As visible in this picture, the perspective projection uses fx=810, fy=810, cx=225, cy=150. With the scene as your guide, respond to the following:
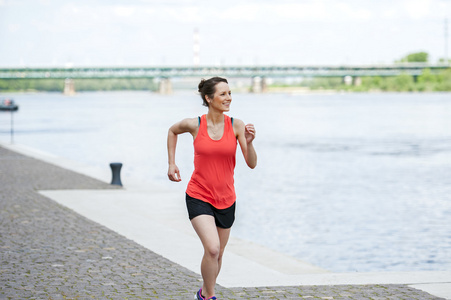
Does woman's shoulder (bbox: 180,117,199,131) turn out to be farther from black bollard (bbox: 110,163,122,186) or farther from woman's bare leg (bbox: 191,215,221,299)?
black bollard (bbox: 110,163,122,186)

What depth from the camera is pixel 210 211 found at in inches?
239

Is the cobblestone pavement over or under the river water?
over

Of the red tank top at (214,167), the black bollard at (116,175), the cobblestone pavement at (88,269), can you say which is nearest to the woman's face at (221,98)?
the red tank top at (214,167)

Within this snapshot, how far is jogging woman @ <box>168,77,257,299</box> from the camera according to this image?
19.7 feet

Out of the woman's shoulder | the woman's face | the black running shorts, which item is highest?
the woman's face

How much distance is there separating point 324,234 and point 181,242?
17.2ft

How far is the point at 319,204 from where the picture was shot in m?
19.2

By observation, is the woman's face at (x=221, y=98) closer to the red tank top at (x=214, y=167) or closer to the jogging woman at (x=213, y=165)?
the jogging woman at (x=213, y=165)

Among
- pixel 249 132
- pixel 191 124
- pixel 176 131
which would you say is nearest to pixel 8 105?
pixel 176 131

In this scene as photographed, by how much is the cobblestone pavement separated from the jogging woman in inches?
54.7

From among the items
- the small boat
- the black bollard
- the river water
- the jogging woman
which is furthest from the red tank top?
the small boat

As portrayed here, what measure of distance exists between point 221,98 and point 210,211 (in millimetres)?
851

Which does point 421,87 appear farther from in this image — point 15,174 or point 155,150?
point 15,174

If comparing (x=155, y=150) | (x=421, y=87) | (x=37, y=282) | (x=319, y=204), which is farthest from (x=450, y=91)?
(x=37, y=282)
